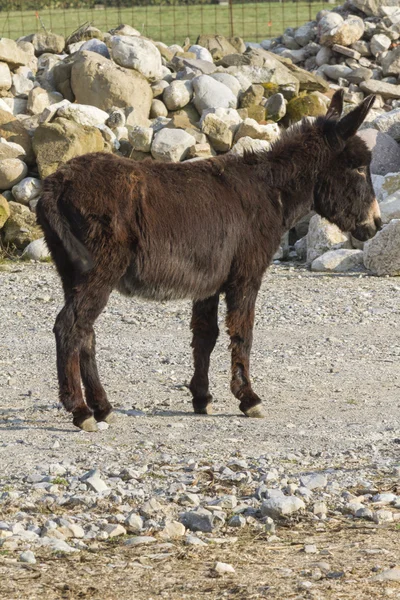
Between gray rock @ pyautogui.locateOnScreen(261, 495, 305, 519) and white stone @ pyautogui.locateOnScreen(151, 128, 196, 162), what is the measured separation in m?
10.8

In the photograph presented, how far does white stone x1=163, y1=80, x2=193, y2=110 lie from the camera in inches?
689

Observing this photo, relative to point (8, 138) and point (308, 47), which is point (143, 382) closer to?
point (8, 138)

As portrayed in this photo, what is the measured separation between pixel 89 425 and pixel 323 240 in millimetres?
7690

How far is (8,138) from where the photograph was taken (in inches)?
637

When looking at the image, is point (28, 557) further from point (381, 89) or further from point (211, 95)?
point (381, 89)

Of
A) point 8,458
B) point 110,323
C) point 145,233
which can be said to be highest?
point 145,233

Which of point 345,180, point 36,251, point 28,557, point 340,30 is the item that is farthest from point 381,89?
point 28,557

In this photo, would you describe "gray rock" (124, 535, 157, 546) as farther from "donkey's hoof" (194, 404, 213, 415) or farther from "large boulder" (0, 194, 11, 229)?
"large boulder" (0, 194, 11, 229)

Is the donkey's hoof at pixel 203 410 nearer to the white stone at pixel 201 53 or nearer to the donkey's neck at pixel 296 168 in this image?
the donkey's neck at pixel 296 168

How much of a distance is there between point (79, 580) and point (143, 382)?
430 cm

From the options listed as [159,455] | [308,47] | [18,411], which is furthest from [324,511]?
[308,47]

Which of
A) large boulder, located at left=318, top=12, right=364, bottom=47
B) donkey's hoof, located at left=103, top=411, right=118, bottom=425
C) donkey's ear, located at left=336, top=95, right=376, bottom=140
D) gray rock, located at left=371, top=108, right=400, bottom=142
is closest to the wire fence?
large boulder, located at left=318, top=12, right=364, bottom=47

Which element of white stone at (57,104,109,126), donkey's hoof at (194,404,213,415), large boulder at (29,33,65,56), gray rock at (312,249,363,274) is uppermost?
large boulder at (29,33,65,56)

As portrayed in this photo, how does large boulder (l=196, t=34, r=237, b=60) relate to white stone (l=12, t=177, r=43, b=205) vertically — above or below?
above
